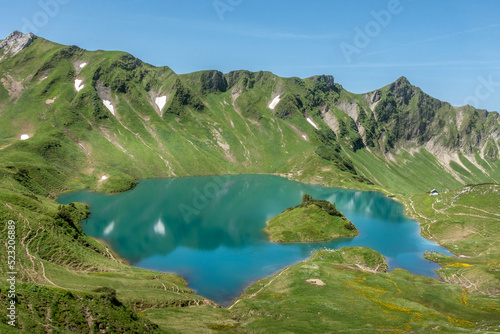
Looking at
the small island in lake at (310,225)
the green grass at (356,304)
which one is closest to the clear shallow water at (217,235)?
the small island in lake at (310,225)

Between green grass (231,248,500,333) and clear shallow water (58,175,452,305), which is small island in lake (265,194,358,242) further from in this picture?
green grass (231,248,500,333)

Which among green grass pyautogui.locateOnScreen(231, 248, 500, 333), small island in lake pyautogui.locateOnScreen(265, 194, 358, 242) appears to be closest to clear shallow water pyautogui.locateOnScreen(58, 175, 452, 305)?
small island in lake pyautogui.locateOnScreen(265, 194, 358, 242)

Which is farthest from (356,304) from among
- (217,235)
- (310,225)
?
(217,235)

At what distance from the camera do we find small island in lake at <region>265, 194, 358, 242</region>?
4259 inches

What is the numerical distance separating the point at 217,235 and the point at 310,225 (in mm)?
36461

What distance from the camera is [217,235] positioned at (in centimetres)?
10625

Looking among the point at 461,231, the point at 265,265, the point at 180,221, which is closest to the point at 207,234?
the point at 180,221

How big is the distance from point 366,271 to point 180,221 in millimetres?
73968

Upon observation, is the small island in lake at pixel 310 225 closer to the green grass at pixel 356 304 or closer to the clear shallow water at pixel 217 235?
the clear shallow water at pixel 217 235

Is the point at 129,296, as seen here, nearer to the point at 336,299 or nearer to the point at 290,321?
the point at 290,321

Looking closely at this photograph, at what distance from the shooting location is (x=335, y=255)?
293ft

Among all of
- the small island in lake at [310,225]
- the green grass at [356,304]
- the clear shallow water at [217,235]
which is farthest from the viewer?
the small island in lake at [310,225]

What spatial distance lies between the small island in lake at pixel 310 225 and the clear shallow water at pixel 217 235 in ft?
Result: 13.0

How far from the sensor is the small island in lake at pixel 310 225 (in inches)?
4259
